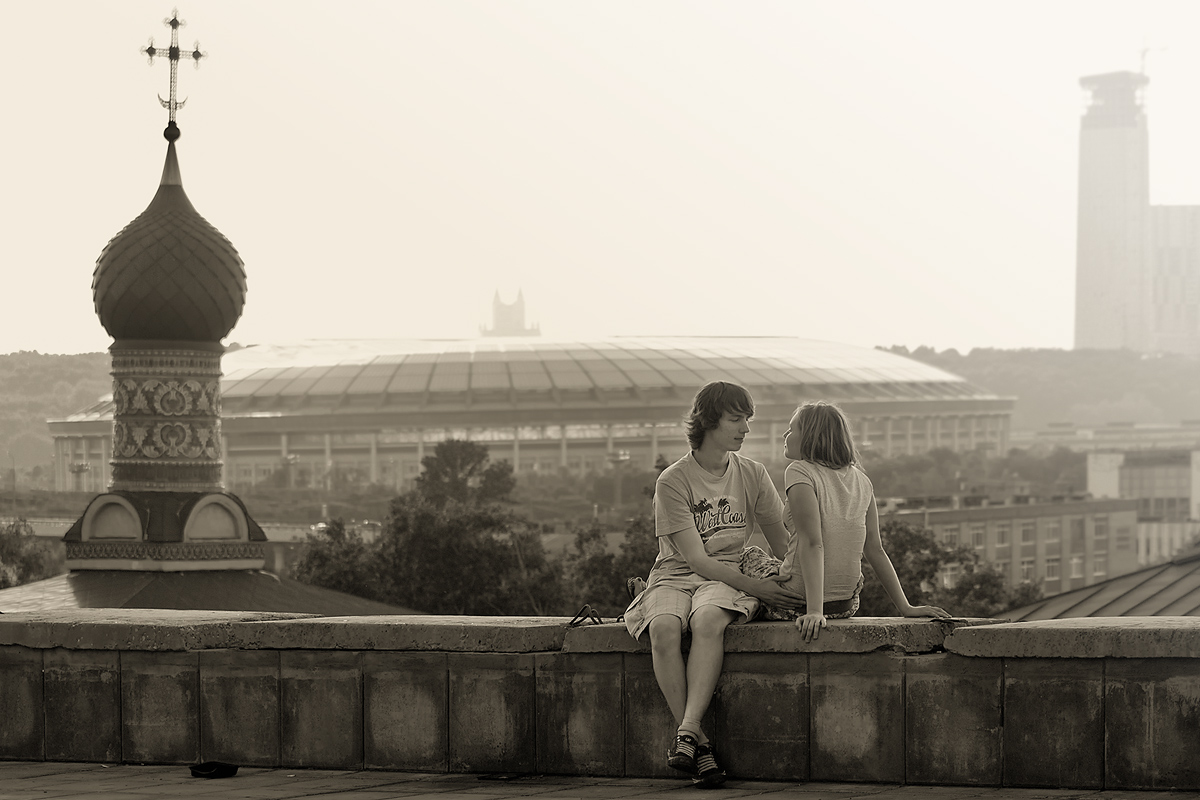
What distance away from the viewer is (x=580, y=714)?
8.97 metres

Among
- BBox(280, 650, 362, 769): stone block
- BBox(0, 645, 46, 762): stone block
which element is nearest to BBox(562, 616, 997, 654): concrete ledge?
BBox(280, 650, 362, 769): stone block

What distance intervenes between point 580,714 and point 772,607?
1.07m

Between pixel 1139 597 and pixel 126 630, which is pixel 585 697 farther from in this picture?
pixel 1139 597

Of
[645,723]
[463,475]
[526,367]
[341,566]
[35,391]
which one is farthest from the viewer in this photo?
[526,367]

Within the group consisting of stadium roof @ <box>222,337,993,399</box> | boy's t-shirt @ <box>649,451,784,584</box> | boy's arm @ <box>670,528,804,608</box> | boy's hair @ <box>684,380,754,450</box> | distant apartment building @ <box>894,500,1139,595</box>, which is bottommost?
distant apartment building @ <box>894,500,1139,595</box>

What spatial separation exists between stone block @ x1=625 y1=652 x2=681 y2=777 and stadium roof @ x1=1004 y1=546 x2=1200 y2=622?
14.2 metres

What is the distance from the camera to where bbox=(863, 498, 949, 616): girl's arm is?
28.6 ft

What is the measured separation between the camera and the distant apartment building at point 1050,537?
106 meters

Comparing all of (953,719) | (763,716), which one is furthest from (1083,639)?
(763,716)

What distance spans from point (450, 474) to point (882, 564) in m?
84.4

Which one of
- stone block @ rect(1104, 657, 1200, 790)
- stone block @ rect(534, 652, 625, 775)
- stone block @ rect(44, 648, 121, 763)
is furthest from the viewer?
stone block @ rect(44, 648, 121, 763)

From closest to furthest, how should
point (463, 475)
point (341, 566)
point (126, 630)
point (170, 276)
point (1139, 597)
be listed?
point (126, 630) → point (1139, 597) → point (170, 276) → point (341, 566) → point (463, 475)

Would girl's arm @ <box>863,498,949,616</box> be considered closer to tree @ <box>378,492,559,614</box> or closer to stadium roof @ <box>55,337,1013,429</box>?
tree @ <box>378,492,559,614</box>

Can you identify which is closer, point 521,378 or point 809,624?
point 809,624
